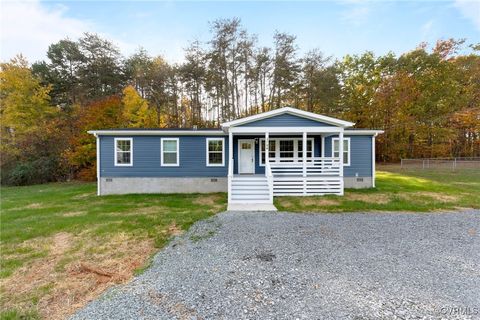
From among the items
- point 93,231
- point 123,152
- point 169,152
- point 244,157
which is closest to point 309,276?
point 93,231

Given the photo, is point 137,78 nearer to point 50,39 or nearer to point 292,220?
point 50,39

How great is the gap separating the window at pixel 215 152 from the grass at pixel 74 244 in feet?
7.96

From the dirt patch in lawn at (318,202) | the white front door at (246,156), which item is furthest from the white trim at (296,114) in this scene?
the dirt patch in lawn at (318,202)

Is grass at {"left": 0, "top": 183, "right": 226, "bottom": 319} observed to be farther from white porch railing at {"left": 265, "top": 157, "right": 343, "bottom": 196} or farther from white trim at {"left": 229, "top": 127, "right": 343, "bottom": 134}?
white trim at {"left": 229, "top": 127, "right": 343, "bottom": 134}

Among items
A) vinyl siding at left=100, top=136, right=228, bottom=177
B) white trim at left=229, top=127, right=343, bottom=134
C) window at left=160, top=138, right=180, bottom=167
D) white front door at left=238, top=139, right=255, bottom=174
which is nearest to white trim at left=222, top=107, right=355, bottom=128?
white trim at left=229, top=127, right=343, bottom=134

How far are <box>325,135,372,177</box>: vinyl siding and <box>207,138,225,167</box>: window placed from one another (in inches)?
252

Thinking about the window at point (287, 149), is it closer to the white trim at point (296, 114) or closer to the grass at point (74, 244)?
the white trim at point (296, 114)

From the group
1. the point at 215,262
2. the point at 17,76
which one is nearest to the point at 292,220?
the point at 215,262

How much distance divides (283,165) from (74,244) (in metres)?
→ 7.59

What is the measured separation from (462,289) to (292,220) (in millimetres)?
3556

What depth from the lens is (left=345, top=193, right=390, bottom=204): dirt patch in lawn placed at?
8.38m

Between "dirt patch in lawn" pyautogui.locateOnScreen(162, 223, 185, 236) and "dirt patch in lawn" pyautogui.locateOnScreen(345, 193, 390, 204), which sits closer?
"dirt patch in lawn" pyautogui.locateOnScreen(162, 223, 185, 236)

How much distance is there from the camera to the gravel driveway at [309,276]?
104 inches

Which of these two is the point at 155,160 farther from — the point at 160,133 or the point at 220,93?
the point at 220,93
